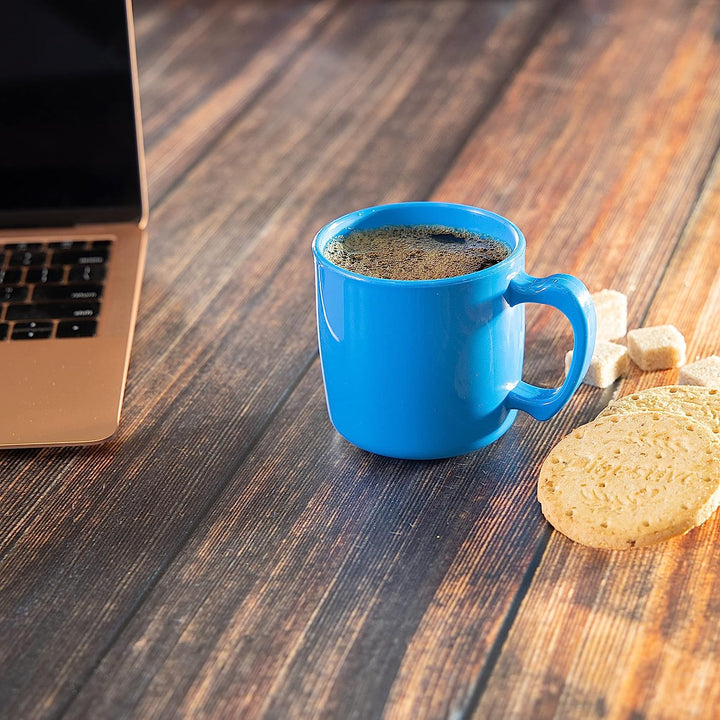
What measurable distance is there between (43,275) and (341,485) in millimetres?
424

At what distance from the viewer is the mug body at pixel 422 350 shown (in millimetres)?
702

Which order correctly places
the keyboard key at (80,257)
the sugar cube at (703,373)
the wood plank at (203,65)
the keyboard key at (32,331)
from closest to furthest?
1. the sugar cube at (703,373)
2. the keyboard key at (32,331)
3. the keyboard key at (80,257)
4. the wood plank at (203,65)

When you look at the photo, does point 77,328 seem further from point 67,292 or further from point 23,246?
point 23,246

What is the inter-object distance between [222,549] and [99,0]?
0.63 m

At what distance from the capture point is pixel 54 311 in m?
0.94

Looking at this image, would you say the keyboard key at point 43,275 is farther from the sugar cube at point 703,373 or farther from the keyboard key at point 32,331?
the sugar cube at point 703,373

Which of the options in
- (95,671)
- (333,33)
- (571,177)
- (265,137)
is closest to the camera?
(95,671)

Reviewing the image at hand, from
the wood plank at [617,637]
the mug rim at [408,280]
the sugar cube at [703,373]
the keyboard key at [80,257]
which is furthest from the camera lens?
the keyboard key at [80,257]

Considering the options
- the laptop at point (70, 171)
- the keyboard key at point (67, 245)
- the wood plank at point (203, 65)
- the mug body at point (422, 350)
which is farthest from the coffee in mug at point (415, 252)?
the wood plank at point (203, 65)

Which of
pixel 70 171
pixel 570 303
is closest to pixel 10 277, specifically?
pixel 70 171

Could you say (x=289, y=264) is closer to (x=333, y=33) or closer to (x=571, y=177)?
(x=571, y=177)

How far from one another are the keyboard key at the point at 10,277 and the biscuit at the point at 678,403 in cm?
59

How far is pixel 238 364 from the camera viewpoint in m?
0.91

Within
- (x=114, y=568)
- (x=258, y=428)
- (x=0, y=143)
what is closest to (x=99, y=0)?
(x=0, y=143)
